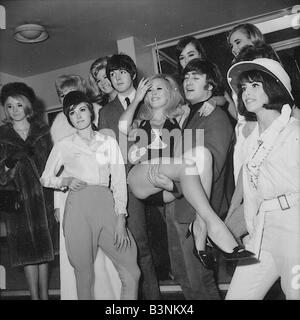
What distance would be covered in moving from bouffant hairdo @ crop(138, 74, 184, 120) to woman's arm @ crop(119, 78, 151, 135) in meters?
0.03

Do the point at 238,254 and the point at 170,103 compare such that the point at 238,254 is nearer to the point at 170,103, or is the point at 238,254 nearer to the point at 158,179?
the point at 158,179

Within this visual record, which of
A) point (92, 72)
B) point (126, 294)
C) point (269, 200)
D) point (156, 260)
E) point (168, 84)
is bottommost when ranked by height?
point (126, 294)

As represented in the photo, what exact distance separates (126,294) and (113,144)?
705mm

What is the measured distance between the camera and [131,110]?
1.88m

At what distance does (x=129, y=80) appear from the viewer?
194cm

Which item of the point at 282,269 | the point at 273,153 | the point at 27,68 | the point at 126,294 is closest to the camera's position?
the point at 282,269

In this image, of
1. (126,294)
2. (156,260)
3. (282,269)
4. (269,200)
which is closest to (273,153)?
(269,200)

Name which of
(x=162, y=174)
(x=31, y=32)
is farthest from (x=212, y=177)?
(x=31, y=32)

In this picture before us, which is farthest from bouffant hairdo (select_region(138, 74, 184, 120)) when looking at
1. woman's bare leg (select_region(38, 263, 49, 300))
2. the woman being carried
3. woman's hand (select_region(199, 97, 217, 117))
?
woman's bare leg (select_region(38, 263, 49, 300))

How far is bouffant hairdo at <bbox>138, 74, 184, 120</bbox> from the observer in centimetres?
183

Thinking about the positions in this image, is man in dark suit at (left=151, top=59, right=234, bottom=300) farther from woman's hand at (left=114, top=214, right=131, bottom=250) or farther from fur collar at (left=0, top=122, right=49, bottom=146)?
fur collar at (left=0, top=122, right=49, bottom=146)

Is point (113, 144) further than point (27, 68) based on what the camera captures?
No

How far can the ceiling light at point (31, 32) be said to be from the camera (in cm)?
213

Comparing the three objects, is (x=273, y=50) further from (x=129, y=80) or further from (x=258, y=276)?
(x=258, y=276)
